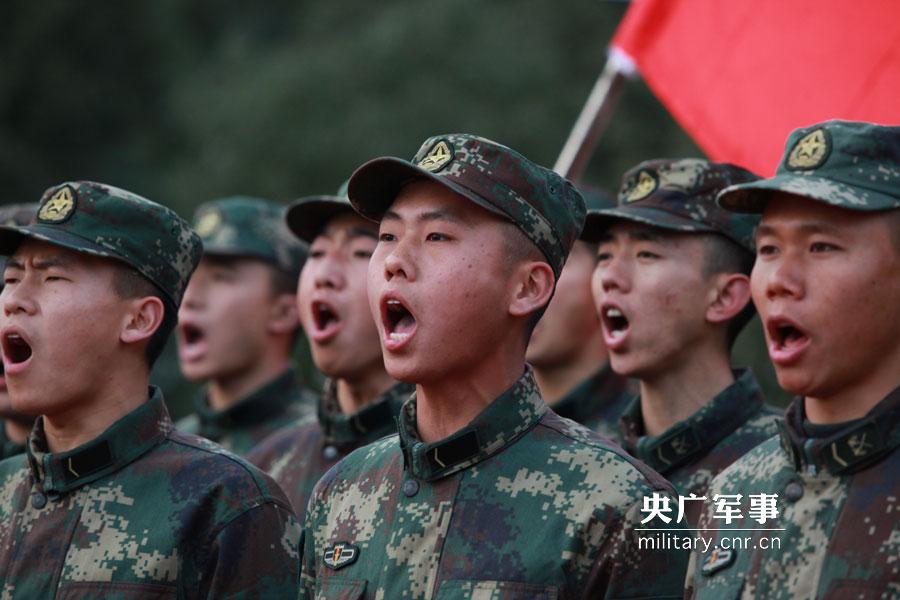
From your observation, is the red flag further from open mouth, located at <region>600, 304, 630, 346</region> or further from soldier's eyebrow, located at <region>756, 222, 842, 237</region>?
soldier's eyebrow, located at <region>756, 222, 842, 237</region>

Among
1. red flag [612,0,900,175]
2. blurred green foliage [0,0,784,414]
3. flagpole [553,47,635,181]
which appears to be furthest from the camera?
blurred green foliage [0,0,784,414]

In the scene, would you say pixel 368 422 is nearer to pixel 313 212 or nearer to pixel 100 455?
pixel 313 212

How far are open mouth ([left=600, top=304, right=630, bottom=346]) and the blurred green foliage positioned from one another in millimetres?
12870

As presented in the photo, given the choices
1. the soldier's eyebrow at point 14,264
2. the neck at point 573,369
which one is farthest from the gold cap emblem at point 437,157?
the neck at point 573,369

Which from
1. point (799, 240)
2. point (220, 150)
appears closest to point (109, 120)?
point (220, 150)

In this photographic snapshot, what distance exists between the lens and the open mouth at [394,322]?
449 centimetres

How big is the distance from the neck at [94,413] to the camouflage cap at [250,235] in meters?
3.10

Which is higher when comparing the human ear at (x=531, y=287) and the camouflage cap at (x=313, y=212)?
the human ear at (x=531, y=287)

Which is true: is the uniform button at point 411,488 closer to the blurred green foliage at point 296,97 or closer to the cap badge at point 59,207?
the cap badge at point 59,207

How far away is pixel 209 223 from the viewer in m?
8.53

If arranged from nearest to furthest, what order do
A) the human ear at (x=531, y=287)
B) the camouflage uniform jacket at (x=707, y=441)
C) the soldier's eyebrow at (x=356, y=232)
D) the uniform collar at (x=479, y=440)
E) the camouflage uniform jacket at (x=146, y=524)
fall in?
the uniform collar at (x=479, y=440) < the human ear at (x=531, y=287) < the camouflage uniform jacket at (x=146, y=524) < the camouflage uniform jacket at (x=707, y=441) < the soldier's eyebrow at (x=356, y=232)

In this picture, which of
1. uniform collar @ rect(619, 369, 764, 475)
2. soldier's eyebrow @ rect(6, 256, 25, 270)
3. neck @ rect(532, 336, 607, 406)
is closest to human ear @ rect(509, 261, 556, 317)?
uniform collar @ rect(619, 369, 764, 475)

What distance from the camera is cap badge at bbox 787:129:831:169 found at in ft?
14.1

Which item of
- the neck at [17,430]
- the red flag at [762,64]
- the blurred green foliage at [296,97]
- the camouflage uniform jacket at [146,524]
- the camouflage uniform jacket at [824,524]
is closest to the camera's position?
the camouflage uniform jacket at [824,524]
